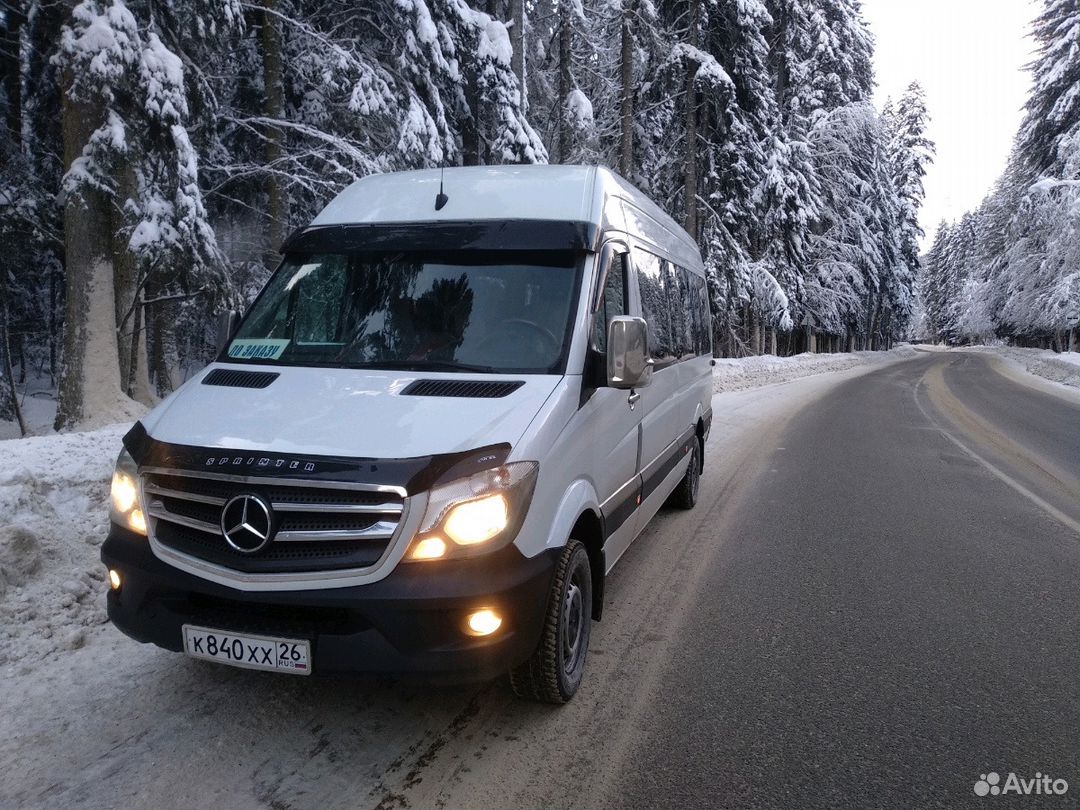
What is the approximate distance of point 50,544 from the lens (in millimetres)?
4633

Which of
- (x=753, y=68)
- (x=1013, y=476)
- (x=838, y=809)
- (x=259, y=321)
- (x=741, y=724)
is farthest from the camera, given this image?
(x=753, y=68)

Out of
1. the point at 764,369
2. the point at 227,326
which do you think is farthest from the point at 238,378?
the point at 764,369

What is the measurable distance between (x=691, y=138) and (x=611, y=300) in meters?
21.8

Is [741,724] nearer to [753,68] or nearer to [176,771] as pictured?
[176,771]

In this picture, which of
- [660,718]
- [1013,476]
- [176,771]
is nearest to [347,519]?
[176,771]

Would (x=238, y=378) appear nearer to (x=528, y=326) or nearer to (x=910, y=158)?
(x=528, y=326)

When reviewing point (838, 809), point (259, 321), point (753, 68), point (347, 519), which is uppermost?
point (753, 68)

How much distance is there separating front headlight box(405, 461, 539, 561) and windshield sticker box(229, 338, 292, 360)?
5.24 feet

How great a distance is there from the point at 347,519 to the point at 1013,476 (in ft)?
29.0

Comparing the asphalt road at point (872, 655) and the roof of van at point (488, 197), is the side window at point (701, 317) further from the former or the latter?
the roof of van at point (488, 197)

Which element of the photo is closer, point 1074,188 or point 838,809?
point 838,809

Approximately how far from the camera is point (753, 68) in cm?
2436

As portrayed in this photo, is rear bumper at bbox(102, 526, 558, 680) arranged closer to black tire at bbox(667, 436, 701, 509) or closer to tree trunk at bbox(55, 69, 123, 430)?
black tire at bbox(667, 436, 701, 509)

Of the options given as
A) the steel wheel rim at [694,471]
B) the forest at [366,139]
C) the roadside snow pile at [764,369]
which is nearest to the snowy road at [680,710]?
the steel wheel rim at [694,471]
